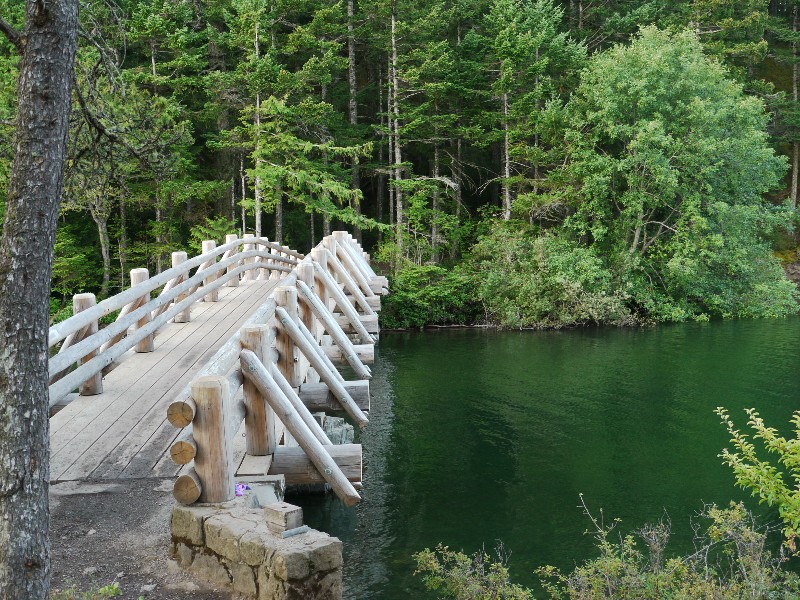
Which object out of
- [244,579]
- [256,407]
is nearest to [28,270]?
[244,579]

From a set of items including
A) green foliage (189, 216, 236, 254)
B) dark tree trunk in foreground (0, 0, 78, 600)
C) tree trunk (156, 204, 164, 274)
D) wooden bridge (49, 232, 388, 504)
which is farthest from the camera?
green foliage (189, 216, 236, 254)

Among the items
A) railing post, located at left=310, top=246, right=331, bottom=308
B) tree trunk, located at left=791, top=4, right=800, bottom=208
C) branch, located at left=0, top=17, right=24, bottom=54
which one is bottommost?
railing post, located at left=310, top=246, right=331, bottom=308

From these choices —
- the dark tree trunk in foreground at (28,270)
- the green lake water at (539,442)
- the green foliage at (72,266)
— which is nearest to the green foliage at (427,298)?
the green lake water at (539,442)

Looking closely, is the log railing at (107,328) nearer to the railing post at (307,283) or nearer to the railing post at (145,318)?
the railing post at (145,318)

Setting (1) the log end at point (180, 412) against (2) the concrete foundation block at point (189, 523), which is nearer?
(2) the concrete foundation block at point (189, 523)

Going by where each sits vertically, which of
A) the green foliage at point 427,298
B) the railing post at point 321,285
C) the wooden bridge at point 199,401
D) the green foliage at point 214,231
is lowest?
the green foliage at point 427,298

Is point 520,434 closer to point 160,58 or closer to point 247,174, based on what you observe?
point 247,174

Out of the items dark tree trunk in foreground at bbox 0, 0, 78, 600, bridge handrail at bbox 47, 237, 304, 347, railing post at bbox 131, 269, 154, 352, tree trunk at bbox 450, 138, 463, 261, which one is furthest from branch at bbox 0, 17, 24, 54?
tree trunk at bbox 450, 138, 463, 261

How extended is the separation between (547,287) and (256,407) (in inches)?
969

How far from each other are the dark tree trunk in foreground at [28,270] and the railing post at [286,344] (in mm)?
3554

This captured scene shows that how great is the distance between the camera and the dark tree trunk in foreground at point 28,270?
3750 millimetres

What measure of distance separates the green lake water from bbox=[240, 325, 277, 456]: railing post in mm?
3766

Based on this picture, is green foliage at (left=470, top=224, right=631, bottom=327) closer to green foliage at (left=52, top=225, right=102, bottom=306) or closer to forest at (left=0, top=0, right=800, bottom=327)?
forest at (left=0, top=0, right=800, bottom=327)

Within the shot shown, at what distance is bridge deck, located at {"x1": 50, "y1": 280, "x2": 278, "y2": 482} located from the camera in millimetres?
5652
